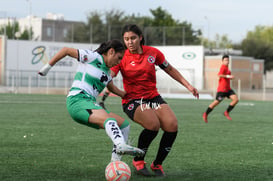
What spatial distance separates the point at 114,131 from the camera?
564cm

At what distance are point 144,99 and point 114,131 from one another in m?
1.60

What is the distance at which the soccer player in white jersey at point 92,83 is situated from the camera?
5.95 metres

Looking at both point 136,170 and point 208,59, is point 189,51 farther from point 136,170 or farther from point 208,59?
point 136,170

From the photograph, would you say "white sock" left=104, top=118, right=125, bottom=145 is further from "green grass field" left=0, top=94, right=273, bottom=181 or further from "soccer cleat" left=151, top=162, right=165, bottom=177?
"soccer cleat" left=151, top=162, right=165, bottom=177

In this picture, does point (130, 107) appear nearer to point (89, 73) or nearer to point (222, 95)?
point (89, 73)

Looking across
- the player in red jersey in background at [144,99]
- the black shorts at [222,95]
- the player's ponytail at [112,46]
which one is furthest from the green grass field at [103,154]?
the black shorts at [222,95]

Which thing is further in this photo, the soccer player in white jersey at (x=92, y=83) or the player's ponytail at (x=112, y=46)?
the player's ponytail at (x=112, y=46)

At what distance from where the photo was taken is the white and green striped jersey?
6207 millimetres

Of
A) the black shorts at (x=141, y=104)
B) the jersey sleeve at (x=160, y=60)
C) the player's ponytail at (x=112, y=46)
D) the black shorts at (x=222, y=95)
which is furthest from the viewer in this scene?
the black shorts at (x=222, y=95)

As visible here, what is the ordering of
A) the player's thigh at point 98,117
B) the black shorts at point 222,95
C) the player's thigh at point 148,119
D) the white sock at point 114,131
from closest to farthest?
the white sock at point 114,131 → the player's thigh at point 98,117 → the player's thigh at point 148,119 → the black shorts at point 222,95

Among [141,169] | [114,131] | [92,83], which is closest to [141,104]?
[141,169]

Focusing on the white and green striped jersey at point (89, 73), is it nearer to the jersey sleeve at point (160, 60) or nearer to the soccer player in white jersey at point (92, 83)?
the soccer player in white jersey at point (92, 83)

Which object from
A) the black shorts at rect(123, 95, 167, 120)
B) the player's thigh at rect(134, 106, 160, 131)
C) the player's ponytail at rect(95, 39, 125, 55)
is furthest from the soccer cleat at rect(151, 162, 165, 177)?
the player's ponytail at rect(95, 39, 125, 55)

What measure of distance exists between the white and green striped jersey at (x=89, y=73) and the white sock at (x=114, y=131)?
0.62 metres
